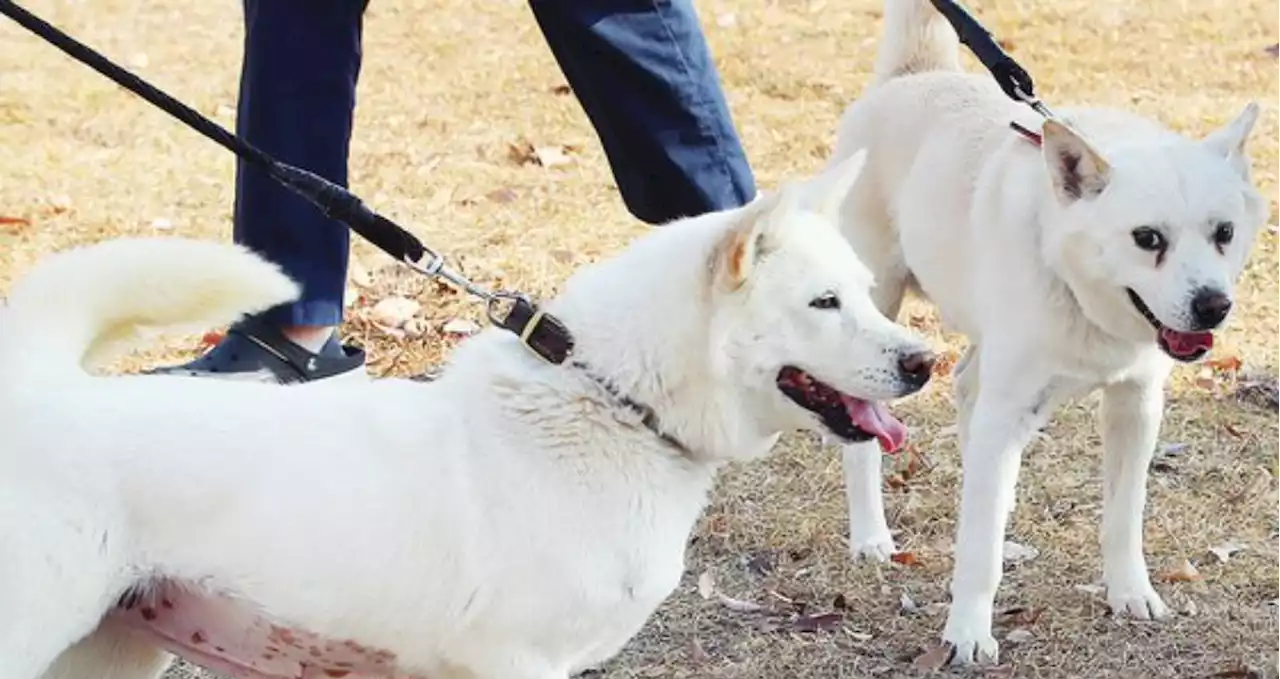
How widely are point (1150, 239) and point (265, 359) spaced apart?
1.50 m

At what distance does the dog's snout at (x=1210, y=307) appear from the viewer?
9.15 feet

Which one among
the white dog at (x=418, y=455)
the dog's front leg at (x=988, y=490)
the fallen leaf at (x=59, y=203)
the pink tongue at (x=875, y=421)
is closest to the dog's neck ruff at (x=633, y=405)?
the white dog at (x=418, y=455)

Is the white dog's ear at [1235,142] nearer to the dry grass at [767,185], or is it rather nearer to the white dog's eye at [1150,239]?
the white dog's eye at [1150,239]

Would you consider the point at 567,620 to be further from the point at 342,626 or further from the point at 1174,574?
the point at 1174,574

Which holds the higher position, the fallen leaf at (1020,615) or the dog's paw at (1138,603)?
the dog's paw at (1138,603)

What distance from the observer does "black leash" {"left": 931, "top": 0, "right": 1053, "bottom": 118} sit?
3.27m

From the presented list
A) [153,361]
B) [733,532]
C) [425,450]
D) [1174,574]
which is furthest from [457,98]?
[425,450]

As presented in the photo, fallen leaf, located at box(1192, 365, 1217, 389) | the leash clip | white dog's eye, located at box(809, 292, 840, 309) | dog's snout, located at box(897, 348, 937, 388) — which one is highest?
white dog's eye, located at box(809, 292, 840, 309)

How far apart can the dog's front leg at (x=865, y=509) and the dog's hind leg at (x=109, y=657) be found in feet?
4.72

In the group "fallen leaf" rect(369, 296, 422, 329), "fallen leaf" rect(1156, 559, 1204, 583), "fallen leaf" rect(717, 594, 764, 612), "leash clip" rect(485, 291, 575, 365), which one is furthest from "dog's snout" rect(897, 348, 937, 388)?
"fallen leaf" rect(369, 296, 422, 329)

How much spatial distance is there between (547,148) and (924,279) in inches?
106

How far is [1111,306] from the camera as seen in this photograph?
2936mm

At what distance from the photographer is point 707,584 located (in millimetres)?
3324

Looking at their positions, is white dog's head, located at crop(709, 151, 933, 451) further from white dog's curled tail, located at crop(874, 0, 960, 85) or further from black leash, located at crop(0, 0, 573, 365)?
white dog's curled tail, located at crop(874, 0, 960, 85)
